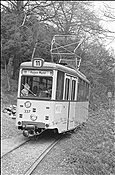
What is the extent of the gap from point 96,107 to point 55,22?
1563 centimetres

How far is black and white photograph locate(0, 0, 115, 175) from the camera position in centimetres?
602

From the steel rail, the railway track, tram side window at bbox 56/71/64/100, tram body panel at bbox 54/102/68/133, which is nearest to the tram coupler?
the railway track

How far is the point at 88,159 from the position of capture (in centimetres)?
583

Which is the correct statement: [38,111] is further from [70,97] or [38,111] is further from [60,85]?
[70,97]

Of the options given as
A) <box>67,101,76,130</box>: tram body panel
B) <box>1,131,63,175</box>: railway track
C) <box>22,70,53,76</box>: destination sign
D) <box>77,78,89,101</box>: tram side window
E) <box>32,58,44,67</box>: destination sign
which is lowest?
<box>1,131,63,175</box>: railway track

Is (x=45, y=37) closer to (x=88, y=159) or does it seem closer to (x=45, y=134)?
(x=45, y=134)

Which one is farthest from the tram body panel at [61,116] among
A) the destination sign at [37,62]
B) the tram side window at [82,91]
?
the tram side window at [82,91]

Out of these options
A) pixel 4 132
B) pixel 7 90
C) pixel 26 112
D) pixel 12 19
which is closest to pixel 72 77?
pixel 26 112

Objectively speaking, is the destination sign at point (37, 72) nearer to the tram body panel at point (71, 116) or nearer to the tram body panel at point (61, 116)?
the tram body panel at point (61, 116)

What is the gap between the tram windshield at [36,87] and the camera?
35.6 feet

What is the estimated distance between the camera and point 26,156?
8602mm

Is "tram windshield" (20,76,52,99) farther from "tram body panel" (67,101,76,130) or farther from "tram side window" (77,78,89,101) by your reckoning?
"tram side window" (77,78,89,101)

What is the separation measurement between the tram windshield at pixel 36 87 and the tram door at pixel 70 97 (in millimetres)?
981

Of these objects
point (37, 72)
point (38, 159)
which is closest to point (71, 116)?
point (37, 72)
